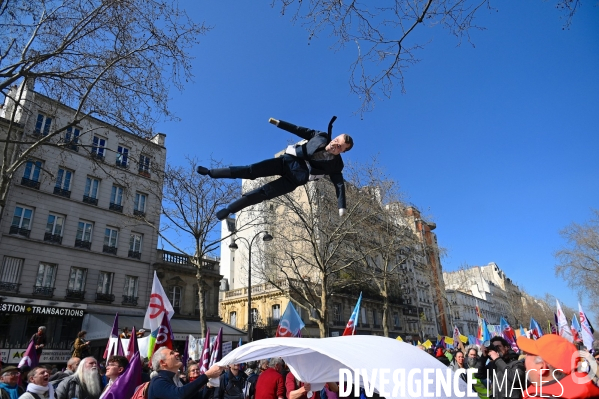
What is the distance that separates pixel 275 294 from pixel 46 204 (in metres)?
20.0

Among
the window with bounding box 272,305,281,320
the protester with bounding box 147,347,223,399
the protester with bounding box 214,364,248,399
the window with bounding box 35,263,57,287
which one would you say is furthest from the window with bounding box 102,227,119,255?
the protester with bounding box 147,347,223,399

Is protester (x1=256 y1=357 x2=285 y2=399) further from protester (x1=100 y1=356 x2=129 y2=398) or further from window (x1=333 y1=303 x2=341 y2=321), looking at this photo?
window (x1=333 y1=303 x2=341 y2=321)

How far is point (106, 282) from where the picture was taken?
77.4ft

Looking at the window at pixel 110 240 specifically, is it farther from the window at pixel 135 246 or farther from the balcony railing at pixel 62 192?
the balcony railing at pixel 62 192

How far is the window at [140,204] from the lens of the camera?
26.3 m

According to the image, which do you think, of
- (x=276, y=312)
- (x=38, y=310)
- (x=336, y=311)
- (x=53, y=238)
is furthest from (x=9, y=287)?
(x=336, y=311)

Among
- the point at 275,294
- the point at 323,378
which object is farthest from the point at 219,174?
the point at 275,294

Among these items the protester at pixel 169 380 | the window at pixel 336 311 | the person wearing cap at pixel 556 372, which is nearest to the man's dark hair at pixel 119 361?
the protester at pixel 169 380

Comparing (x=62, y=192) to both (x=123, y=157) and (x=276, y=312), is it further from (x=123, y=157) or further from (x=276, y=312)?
(x=276, y=312)

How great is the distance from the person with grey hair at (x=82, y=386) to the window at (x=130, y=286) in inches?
820

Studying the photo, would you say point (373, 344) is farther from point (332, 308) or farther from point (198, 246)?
point (332, 308)

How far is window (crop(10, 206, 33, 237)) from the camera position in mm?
20312

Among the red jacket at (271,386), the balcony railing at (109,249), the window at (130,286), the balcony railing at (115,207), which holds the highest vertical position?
the balcony railing at (115,207)

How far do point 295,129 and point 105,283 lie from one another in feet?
74.8
